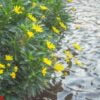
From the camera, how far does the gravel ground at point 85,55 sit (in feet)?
17.1

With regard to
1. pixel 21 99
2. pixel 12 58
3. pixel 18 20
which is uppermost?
pixel 18 20

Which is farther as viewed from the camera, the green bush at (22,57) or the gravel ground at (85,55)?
the gravel ground at (85,55)

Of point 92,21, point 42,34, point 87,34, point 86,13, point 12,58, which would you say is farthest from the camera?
point 86,13

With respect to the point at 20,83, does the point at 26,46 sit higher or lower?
higher

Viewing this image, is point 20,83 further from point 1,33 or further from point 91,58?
point 91,58

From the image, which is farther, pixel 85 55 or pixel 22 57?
pixel 85 55

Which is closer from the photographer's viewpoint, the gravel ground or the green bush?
the green bush

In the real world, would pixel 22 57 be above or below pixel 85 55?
above

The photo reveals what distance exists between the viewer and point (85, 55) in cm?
648

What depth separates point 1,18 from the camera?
14.4 ft

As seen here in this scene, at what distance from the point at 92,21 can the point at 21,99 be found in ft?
15.6

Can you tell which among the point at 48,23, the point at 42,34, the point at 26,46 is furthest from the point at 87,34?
the point at 26,46

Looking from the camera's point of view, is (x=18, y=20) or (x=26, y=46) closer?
(x=26, y=46)

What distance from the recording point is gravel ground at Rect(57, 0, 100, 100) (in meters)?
5.21
